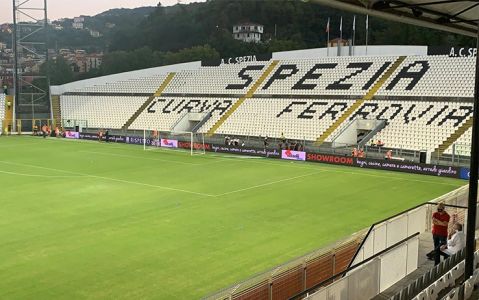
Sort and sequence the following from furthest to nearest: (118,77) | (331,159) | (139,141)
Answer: (118,77) < (139,141) < (331,159)

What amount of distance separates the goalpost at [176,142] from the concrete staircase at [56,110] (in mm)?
17194

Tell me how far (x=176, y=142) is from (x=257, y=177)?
16524 millimetres

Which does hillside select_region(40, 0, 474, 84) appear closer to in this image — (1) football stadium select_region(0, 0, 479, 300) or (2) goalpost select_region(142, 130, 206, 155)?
(1) football stadium select_region(0, 0, 479, 300)

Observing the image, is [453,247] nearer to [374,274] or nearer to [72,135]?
[374,274]

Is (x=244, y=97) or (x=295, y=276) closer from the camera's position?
(x=295, y=276)

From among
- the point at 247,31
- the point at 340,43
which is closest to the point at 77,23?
the point at 247,31

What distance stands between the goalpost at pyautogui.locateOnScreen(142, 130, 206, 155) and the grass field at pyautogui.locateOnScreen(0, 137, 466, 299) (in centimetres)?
668

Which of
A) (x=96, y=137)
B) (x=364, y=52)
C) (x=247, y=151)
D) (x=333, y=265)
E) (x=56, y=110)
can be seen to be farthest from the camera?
(x=56, y=110)

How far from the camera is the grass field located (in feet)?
43.3

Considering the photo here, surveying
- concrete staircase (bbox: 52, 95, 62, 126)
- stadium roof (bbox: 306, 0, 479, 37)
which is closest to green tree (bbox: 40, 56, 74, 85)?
concrete staircase (bbox: 52, 95, 62, 126)

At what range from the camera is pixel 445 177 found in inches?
1184

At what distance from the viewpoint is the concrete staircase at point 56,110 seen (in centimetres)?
6090

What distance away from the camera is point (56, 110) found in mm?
62844

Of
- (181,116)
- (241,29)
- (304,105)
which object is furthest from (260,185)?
(241,29)
